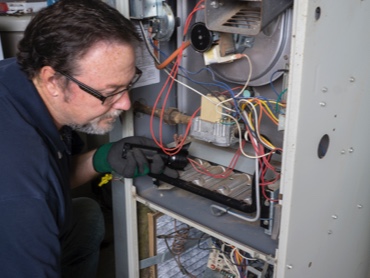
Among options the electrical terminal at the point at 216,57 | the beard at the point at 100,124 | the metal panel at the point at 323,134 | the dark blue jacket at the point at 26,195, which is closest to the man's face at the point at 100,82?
the beard at the point at 100,124

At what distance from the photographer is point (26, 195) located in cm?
88

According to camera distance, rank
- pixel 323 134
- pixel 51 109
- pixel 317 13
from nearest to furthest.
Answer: pixel 317 13 < pixel 323 134 < pixel 51 109

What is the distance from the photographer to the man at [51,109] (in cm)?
88

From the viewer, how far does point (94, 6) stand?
1.09 metres

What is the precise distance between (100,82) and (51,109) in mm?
178

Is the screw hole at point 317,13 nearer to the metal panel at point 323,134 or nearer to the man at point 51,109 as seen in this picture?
the metal panel at point 323,134

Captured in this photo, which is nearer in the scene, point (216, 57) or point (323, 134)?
point (323, 134)

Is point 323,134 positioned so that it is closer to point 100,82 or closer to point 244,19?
point 244,19

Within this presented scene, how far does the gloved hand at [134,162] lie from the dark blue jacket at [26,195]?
304 mm

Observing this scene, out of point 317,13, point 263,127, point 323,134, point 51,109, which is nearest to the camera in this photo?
point 317,13

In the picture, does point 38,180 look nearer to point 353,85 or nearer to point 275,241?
point 275,241

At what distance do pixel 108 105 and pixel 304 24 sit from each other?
0.56 m

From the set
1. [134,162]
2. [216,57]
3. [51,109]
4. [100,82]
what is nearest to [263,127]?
[216,57]

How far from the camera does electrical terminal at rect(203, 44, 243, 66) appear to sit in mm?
1188
